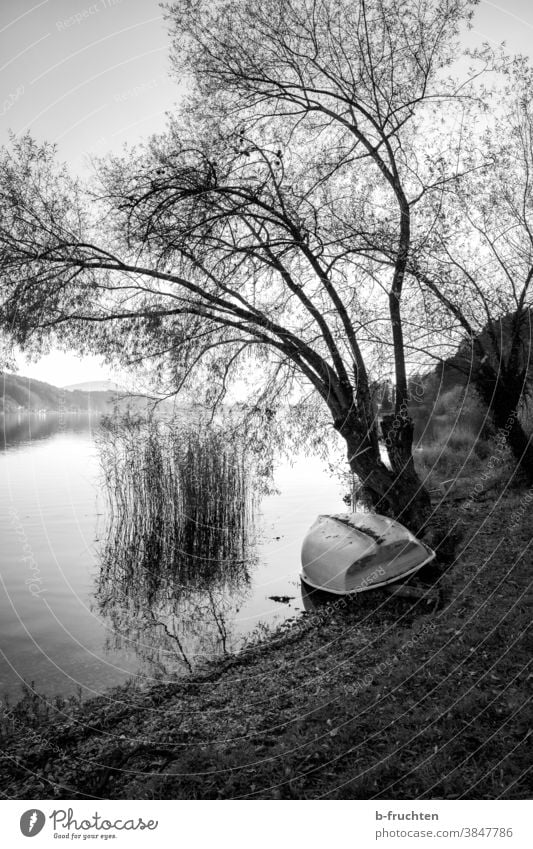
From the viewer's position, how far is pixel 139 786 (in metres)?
4.75

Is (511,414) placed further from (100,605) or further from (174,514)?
(100,605)

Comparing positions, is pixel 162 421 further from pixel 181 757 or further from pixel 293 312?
pixel 181 757

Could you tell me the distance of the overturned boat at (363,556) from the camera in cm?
1025

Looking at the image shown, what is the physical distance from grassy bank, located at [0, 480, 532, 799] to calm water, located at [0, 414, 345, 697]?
102 cm

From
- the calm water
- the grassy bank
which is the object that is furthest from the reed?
the grassy bank

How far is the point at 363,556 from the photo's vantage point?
408 inches

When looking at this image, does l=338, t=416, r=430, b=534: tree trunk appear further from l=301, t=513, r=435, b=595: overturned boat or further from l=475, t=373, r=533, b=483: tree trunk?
l=475, t=373, r=533, b=483: tree trunk

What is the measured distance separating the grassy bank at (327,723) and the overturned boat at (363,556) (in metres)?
1.38

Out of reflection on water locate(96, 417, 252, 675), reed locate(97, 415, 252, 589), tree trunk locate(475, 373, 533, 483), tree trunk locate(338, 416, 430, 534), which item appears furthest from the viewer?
tree trunk locate(475, 373, 533, 483)

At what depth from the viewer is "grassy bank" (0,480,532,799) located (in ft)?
14.9

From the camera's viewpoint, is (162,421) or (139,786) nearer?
(139,786)

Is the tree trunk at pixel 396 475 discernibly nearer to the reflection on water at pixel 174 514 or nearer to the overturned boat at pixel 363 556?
the overturned boat at pixel 363 556

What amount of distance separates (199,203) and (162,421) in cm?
717

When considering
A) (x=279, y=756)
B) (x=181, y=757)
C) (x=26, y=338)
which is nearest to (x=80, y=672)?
(x=181, y=757)
